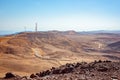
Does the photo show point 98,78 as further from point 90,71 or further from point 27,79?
point 27,79

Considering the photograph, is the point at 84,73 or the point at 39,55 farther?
the point at 39,55

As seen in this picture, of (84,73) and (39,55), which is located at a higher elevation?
(84,73)

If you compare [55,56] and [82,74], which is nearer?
[82,74]

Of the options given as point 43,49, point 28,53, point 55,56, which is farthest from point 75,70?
point 43,49

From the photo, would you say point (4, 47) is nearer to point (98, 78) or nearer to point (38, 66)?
point (38, 66)

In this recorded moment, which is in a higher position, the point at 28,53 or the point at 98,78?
the point at 98,78

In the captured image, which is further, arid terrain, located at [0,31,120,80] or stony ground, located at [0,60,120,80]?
arid terrain, located at [0,31,120,80]

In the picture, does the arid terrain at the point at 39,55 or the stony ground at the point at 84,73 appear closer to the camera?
the stony ground at the point at 84,73

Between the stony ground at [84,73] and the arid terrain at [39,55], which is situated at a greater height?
the stony ground at [84,73]

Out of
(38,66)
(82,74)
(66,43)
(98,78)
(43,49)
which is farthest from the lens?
(66,43)

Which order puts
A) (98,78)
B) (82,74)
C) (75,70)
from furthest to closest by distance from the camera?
1. (75,70)
2. (82,74)
3. (98,78)

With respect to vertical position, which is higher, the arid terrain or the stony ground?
the stony ground
